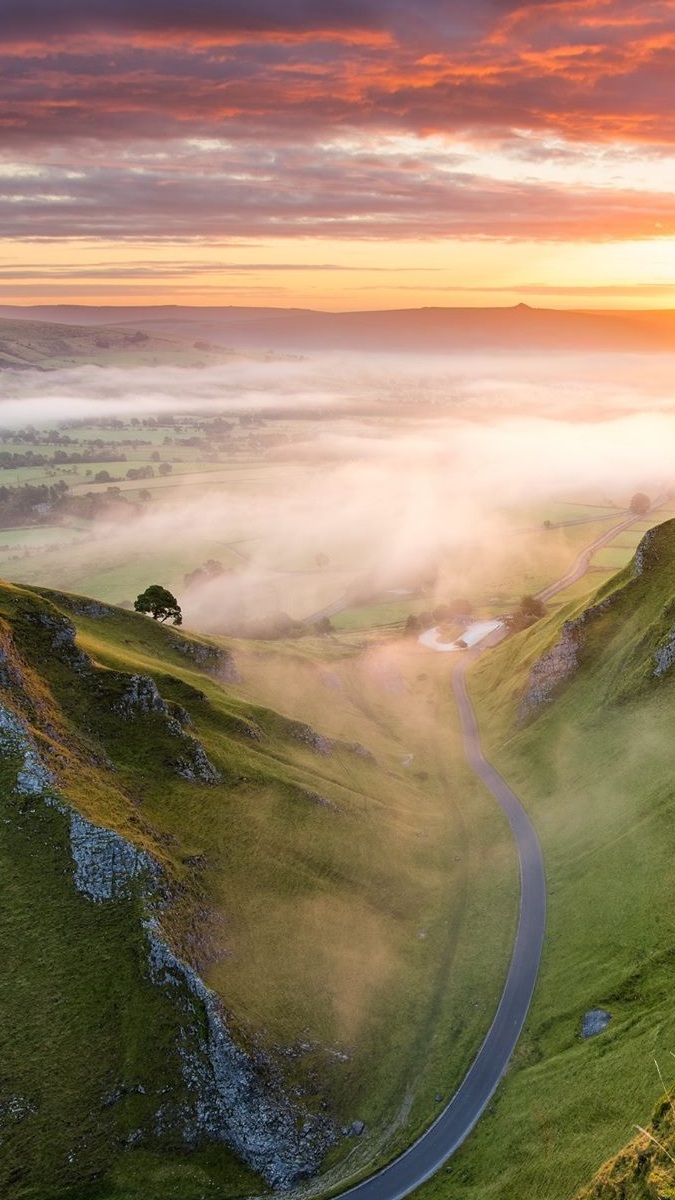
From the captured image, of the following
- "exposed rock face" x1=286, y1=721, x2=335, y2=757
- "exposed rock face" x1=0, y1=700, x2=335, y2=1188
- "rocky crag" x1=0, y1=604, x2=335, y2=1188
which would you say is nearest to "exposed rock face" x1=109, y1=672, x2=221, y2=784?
"rocky crag" x1=0, y1=604, x2=335, y2=1188

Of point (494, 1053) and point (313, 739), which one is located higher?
point (494, 1053)

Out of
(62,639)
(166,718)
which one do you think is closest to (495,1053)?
(166,718)

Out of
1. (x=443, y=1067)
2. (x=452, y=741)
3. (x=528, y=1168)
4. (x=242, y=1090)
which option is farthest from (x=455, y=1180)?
(x=452, y=741)

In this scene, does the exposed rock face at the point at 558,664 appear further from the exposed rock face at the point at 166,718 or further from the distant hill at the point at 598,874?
the exposed rock face at the point at 166,718

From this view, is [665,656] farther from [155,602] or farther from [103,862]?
[155,602]

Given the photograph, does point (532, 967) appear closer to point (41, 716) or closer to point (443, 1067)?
point (443, 1067)
